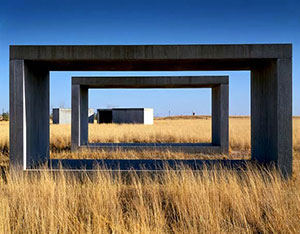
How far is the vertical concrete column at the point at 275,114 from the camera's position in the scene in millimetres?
6340

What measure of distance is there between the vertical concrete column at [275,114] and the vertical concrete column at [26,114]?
18.4 feet

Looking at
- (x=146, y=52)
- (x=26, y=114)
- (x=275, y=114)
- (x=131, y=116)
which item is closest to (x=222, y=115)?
(x=275, y=114)

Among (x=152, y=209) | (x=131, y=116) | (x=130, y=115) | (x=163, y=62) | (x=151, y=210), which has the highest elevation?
(x=163, y=62)

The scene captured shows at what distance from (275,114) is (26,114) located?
586 centimetres

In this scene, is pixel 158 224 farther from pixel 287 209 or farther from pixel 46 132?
pixel 46 132

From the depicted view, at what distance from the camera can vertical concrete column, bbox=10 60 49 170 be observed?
646 cm

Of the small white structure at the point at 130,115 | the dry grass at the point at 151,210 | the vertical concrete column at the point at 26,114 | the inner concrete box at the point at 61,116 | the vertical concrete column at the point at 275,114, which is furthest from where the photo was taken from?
the inner concrete box at the point at 61,116

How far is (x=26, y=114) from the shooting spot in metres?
6.72

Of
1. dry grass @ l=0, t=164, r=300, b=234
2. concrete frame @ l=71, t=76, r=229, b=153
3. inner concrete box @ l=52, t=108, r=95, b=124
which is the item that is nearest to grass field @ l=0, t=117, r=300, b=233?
dry grass @ l=0, t=164, r=300, b=234

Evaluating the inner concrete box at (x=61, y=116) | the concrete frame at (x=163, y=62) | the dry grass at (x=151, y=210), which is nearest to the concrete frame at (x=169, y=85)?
the concrete frame at (x=163, y=62)

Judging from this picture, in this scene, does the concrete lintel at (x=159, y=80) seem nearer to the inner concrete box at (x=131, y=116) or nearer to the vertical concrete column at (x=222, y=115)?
the vertical concrete column at (x=222, y=115)

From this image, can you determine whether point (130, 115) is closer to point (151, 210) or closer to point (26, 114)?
point (26, 114)

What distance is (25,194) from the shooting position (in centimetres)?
510

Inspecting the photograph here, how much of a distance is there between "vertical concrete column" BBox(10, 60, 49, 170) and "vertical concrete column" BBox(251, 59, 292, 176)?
5611 millimetres
